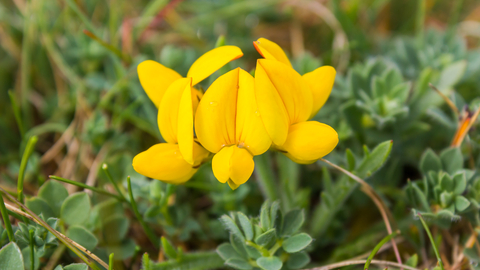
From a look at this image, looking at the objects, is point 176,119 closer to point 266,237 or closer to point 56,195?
point 266,237

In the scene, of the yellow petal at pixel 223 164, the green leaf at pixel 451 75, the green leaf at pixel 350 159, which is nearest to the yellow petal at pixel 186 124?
the yellow petal at pixel 223 164

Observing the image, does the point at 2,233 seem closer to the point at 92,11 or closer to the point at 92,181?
the point at 92,181

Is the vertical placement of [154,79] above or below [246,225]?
above

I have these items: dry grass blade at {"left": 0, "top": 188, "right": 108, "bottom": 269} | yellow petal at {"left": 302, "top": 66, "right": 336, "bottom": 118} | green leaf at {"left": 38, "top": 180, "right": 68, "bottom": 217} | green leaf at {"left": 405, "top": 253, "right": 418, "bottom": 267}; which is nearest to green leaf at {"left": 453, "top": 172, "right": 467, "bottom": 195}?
green leaf at {"left": 405, "top": 253, "right": 418, "bottom": 267}

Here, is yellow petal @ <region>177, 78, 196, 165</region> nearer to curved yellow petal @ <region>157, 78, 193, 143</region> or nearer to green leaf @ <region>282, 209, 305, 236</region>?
curved yellow petal @ <region>157, 78, 193, 143</region>

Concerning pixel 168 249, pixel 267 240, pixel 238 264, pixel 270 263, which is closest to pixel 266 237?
pixel 267 240

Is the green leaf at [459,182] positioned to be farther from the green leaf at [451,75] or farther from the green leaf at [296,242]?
the green leaf at [296,242]
